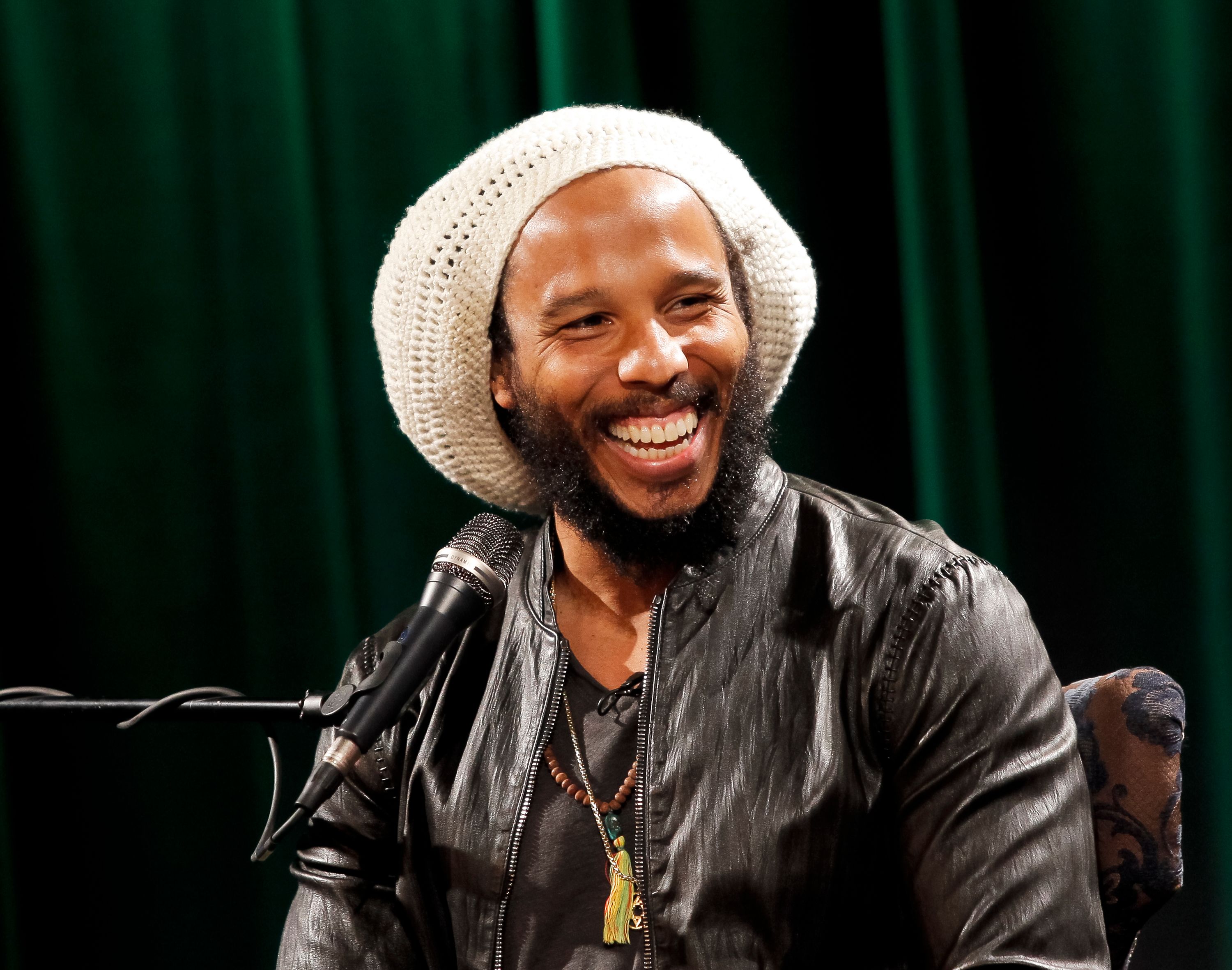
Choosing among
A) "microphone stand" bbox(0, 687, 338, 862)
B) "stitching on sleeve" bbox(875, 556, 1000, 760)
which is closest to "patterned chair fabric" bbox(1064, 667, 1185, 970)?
"stitching on sleeve" bbox(875, 556, 1000, 760)

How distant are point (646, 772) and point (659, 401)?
1.44 feet

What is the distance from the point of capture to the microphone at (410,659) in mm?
1183

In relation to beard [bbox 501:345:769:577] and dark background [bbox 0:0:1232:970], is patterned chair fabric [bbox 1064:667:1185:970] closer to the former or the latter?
beard [bbox 501:345:769:577]

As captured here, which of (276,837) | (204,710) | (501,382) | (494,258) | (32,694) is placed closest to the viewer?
(276,837)

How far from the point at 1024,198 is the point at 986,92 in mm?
189

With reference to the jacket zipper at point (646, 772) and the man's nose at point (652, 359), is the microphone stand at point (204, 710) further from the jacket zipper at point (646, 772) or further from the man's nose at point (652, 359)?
the man's nose at point (652, 359)

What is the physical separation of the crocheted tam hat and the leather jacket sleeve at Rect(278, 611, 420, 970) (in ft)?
0.98

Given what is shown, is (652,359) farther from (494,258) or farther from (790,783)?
(790,783)

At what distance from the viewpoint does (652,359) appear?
1.57 meters

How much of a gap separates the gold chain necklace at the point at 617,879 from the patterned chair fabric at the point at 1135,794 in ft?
1.66

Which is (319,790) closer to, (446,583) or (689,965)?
(446,583)

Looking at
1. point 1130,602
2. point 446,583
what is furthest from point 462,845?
point 1130,602

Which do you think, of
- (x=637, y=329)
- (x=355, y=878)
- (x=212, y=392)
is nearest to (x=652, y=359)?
(x=637, y=329)

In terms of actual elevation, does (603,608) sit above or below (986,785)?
above
